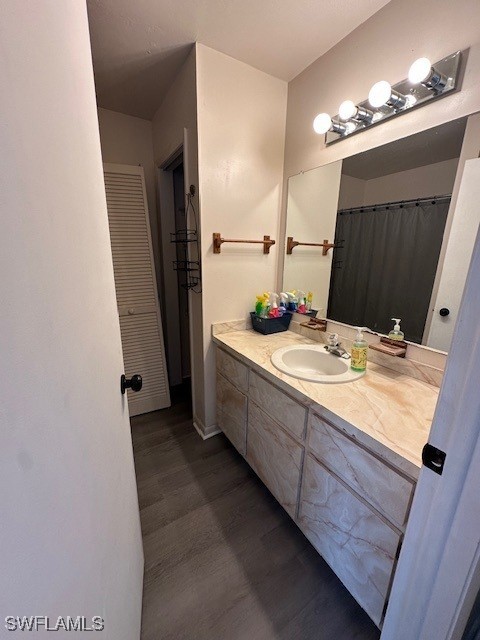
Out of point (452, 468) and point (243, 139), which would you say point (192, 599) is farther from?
point (243, 139)

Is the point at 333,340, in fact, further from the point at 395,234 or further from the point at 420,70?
the point at 420,70

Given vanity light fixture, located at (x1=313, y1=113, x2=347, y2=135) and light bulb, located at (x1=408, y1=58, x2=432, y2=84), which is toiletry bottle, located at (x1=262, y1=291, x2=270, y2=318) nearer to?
vanity light fixture, located at (x1=313, y1=113, x2=347, y2=135)

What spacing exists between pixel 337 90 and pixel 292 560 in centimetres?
237

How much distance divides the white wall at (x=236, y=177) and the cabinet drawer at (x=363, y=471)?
1001mm

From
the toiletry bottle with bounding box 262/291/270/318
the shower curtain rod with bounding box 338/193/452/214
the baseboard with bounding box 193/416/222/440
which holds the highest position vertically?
the shower curtain rod with bounding box 338/193/452/214

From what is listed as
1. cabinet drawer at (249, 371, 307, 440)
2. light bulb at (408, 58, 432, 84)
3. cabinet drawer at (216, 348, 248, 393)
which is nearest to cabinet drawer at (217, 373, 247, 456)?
cabinet drawer at (216, 348, 248, 393)

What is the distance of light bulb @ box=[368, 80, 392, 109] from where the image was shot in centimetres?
112

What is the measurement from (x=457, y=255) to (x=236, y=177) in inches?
49.9

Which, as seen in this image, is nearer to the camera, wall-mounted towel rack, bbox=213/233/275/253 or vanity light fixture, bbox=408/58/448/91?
vanity light fixture, bbox=408/58/448/91

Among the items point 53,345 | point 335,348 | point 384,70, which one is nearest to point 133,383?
point 53,345

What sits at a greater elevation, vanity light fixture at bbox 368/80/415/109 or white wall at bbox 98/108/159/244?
white wall at bbox 98/108/159/244

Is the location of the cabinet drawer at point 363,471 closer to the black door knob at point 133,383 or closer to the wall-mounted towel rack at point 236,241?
the black door knob at point 133,383

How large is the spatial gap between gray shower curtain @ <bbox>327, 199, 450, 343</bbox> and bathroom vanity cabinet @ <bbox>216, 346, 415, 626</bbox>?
2.12 ft

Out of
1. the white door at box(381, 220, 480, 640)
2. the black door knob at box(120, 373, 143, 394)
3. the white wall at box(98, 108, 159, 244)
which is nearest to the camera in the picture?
the white door at box(381, 220, 480, 640)
